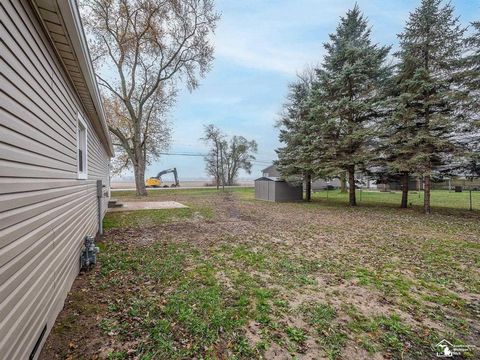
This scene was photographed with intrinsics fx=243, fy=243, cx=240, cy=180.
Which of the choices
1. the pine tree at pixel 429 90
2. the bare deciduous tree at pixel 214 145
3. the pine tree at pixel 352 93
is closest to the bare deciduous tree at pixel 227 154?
the bare deciduous tree at pixel 214 145

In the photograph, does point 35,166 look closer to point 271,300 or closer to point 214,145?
point 271,300

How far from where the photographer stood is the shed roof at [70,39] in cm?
219

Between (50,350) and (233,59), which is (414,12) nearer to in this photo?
(233,59)

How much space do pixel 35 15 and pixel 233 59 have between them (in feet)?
61.9

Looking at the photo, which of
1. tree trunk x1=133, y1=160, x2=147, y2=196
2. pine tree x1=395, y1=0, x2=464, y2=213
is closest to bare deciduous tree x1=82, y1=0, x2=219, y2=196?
tree trunk x1=133, y1=160, x2=147, y2=196

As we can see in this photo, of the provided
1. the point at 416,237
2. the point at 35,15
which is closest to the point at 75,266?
the point at 35,15

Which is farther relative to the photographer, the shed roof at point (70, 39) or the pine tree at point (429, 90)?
the pine tree at point (429, 90)

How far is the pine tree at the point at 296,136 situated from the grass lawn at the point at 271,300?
7.85 metres

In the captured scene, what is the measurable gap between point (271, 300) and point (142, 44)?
731 inches

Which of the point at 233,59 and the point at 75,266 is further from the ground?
the point at 233,59

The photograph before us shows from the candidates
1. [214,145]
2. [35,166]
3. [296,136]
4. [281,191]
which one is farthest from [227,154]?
[35,166]

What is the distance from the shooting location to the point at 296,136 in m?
14.0

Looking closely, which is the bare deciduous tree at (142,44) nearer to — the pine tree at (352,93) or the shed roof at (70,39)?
the pine tree at (352,93)

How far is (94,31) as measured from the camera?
15.0m
